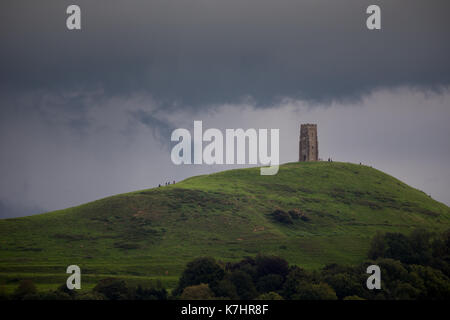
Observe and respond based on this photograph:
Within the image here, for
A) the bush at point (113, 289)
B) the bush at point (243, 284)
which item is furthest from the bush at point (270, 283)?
the bush at point (113, 289)

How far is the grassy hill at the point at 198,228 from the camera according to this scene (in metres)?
136

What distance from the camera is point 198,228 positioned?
6319 inches

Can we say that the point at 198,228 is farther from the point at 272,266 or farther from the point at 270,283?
the point at 270,283

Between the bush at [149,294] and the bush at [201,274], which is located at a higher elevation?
the bush at [201,274]

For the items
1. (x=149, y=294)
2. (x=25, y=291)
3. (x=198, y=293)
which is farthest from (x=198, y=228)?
(x=25, y=291)

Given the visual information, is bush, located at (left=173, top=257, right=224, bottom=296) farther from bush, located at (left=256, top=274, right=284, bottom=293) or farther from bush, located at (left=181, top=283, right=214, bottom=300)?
bush, located at (left=256, top=274, right=284, bottom=293)

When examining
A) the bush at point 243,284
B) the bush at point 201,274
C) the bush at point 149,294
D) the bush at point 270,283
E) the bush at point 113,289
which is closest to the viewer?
the bush at point 113,289

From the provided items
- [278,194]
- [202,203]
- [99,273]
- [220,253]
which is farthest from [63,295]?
[278,194]

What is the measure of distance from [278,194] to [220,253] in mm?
47372

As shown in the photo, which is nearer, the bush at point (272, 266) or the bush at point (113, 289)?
the bush at point (113, 289)

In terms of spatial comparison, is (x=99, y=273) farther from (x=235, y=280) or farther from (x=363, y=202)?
(x=363, y=202)

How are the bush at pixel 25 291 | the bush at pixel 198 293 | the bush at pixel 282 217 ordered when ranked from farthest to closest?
the bush at pixel 282 217 < the bush at pixel 198 293 < the bush at pixel 25 291

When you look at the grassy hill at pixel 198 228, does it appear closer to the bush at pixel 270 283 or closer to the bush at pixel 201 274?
the bush at pixel 201 274
